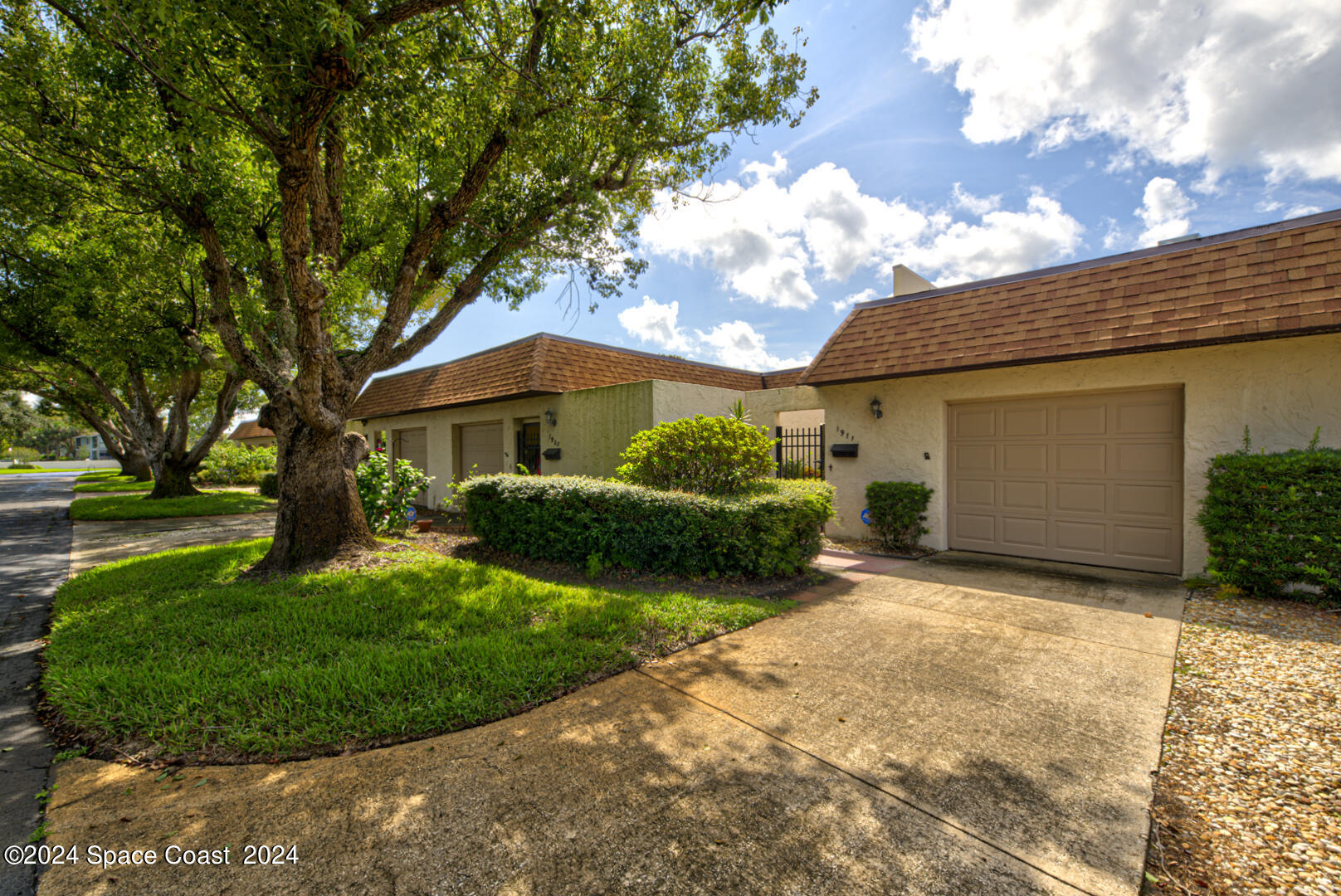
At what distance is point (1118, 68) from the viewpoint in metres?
6.12

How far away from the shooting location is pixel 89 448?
77.9m

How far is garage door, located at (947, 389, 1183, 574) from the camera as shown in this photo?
6.82 metres

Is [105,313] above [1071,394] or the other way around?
above

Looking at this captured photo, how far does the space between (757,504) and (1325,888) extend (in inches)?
180

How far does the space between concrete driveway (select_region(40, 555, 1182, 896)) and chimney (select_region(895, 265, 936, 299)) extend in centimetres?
828

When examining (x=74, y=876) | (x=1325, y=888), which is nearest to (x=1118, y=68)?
(x=1325, y=888)

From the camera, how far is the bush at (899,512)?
8289 mm

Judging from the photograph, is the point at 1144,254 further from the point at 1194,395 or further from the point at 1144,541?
the point at 1144,541

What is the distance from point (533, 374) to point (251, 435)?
38.1 m

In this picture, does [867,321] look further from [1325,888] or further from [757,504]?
[1325,888]

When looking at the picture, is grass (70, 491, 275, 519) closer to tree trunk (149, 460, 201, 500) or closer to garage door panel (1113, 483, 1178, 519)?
tree trunk (149, 460, 201, 500)

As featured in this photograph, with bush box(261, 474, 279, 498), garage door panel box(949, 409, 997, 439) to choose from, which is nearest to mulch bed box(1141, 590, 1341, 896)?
garage door panel box(949, 409, 997, 439)

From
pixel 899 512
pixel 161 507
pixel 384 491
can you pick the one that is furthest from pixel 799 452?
pixel 161 507

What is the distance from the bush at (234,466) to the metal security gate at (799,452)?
79.6 ft
